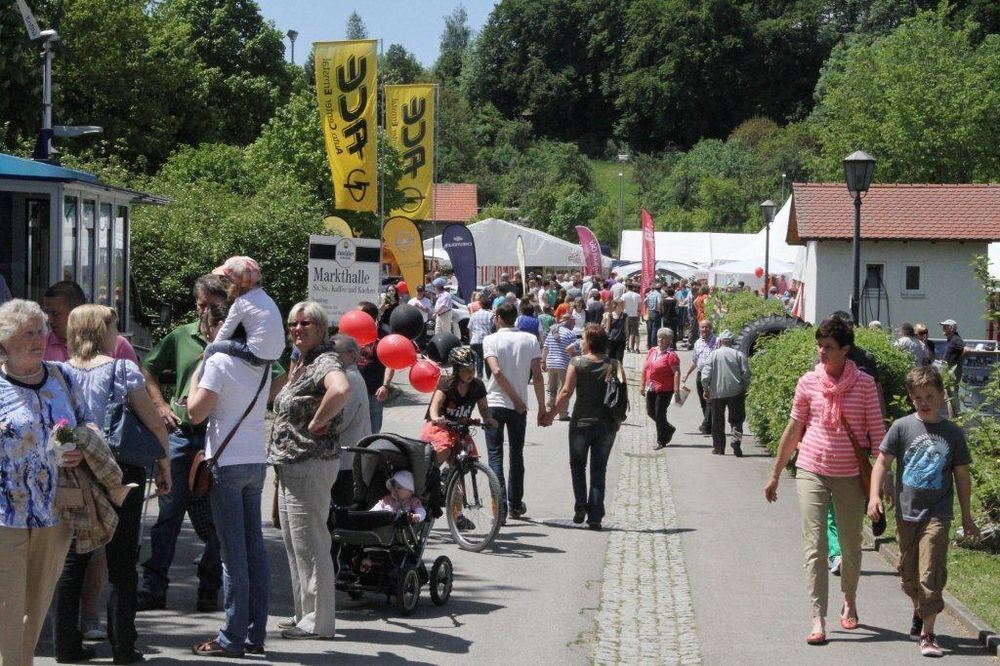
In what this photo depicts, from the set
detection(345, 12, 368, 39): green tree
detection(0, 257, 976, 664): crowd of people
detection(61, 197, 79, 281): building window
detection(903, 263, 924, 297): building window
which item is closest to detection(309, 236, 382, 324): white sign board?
detection(61, 197, 79, 281): building window

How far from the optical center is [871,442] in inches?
302

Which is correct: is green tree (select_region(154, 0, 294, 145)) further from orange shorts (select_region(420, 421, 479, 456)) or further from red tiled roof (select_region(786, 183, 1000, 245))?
orange shorts (select_region(420, 421, 479, 456))

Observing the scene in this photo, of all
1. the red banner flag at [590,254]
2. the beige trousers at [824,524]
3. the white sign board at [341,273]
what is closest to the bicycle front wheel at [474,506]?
the beige trousers at [824,524]

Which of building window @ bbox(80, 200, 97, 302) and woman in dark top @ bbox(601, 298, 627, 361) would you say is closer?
building window @ bbox(80, 200, 97, 302)

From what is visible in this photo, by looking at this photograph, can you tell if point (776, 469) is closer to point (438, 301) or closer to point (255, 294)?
point (255, 294)

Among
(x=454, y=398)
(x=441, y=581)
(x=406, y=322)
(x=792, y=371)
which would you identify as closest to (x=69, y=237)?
(x=406, y=322)

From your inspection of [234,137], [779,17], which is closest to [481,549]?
[234,137]

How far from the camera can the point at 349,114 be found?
63.8 ft

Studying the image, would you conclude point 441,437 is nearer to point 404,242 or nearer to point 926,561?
point 926,561

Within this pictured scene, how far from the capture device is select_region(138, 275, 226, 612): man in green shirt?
24.6 feet

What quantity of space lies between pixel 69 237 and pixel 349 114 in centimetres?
540

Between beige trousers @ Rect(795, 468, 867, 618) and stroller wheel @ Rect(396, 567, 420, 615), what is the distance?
7.55 ft

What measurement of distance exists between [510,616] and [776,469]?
1815mm

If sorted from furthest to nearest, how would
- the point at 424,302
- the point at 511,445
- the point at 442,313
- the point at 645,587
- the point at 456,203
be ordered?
the point at 456,203, the point at 424,302, the point at 442,313, the point at 511,445, the point at 645,587
